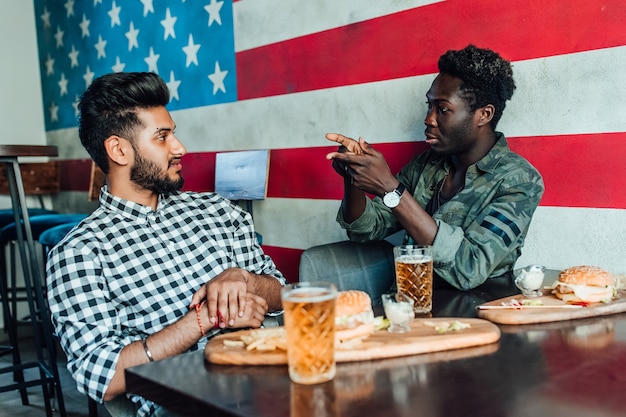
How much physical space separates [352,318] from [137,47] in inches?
133

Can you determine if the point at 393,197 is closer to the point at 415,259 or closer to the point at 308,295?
the point at 415,259

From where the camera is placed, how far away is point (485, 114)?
196 cm

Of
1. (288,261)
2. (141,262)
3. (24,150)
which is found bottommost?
(288,261)

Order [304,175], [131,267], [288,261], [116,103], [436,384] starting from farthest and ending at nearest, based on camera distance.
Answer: [288,261], [304,175], [116,103], [131,267], [436,384]

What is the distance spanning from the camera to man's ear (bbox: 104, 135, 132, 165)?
1729 millimetres

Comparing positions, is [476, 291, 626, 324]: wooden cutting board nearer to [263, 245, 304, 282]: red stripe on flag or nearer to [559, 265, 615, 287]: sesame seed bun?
[559, 265, 615, 287]: sesame seed bun

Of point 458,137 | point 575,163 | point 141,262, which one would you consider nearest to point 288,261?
point 458,137

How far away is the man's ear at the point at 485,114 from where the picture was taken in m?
1.95

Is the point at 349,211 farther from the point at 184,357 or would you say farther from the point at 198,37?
the point at 198,37

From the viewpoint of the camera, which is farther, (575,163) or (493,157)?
(575,163)

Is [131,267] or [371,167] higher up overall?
[371,167]

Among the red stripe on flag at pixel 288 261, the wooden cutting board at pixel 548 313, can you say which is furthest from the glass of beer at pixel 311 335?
the red stripe on flag at pixel 288 261

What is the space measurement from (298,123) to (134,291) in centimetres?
170

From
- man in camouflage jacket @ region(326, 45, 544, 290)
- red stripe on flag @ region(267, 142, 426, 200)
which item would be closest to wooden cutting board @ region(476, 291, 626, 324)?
man in camouflage jacket @ region(326, 45, 544, 290)
